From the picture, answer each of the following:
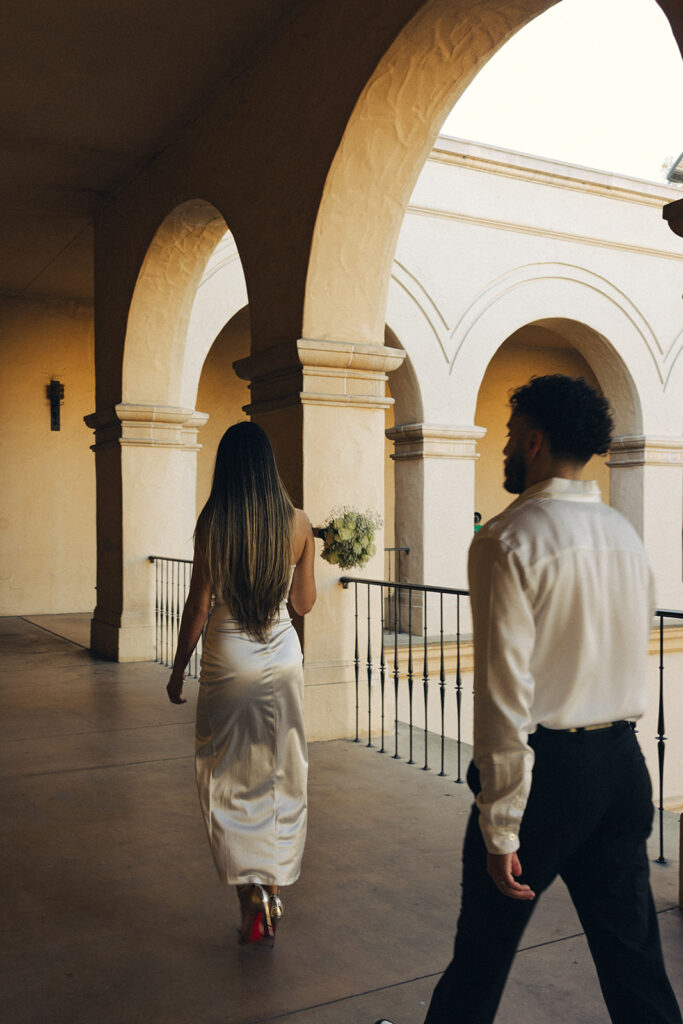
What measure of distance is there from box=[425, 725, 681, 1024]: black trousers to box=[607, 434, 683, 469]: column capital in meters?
10.9

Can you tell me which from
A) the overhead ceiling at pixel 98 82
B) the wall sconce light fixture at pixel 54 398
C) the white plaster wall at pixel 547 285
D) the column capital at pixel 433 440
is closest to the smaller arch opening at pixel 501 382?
the white plaster wall at pixel 547 285

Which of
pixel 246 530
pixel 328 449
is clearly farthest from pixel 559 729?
pixel 328 449

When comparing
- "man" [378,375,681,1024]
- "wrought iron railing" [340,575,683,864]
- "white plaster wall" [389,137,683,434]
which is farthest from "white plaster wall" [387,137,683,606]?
"man" [378,375,681,1024]

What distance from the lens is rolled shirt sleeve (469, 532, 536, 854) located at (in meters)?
1.71

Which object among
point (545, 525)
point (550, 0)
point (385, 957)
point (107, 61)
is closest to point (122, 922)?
point (385, 957)

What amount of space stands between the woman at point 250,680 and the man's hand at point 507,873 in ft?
4.65

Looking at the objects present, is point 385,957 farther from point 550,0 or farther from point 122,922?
Result: point 550,0

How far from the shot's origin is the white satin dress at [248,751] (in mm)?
3018

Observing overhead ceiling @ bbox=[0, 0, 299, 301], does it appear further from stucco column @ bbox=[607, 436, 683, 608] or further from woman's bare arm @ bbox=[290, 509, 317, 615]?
stucco column @ bbox=[607, 436, 683, 608]

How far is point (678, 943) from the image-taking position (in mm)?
2951

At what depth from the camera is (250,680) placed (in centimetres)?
303

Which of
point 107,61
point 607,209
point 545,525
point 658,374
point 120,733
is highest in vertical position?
point 607,209

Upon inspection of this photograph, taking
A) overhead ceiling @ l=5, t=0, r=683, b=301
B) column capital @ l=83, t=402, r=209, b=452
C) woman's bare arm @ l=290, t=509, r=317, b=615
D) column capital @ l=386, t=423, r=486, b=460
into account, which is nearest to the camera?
woman's bare arm @ l=290, t=509, r=317, b=615

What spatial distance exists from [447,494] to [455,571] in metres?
0.94
